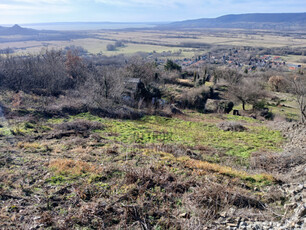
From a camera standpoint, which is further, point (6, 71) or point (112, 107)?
point (6, 71)

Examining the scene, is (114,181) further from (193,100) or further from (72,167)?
(193,100)

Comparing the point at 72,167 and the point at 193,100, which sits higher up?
the point at 72,167

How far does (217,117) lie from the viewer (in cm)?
2352

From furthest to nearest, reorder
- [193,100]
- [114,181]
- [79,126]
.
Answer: [193,100] < [79,126] < [114,181]

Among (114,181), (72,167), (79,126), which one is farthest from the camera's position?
(79,126)

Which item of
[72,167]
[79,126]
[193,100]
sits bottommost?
[193,100]

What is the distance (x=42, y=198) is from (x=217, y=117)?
2038 centimetres

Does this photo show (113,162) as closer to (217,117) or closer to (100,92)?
(100,92)

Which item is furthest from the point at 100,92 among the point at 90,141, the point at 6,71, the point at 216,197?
the point at 216,197

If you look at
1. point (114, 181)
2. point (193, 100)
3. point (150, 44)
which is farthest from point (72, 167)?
point (150, 44)

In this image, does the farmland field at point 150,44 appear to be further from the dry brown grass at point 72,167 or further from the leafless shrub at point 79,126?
the dry brown grass at point 72,167

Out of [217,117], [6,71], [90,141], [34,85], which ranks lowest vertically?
[217,117]

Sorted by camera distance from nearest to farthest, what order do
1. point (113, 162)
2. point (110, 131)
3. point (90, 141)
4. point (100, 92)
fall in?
point (113, 162), point (90, 141), point (110, 131), point (100, 92)

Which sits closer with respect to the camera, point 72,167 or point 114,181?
point 114,181
